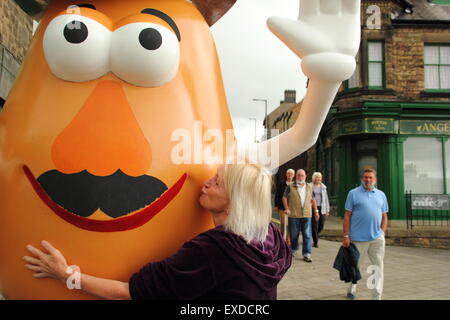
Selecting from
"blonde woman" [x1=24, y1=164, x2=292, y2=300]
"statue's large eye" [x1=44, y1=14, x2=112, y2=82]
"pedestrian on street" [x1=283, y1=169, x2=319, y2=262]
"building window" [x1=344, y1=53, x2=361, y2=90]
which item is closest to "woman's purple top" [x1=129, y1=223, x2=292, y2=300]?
"blonde woman" [x1=24, y1=164, x2=292, y2=300]

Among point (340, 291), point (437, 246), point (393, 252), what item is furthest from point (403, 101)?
point (340, 291)

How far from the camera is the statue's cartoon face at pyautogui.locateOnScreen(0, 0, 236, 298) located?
1.70m

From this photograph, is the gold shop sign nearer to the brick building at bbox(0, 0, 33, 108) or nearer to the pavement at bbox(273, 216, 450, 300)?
the pavement at bbox(273, 216, 450, 300)

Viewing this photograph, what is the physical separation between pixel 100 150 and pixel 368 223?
3.48 m

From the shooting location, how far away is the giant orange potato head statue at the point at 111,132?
1697mm

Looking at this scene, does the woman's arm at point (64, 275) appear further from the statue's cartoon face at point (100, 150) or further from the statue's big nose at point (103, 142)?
the statue's big nose at point (103, 142)

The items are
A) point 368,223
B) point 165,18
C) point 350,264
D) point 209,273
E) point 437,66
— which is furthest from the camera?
point 437,66

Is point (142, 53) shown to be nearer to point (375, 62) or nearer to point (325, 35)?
point (325, 35)

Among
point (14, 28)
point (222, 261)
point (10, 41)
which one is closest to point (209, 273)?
point (222, 261)

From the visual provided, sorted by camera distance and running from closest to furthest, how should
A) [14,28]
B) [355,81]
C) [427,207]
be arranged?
[14,28] → [427,207] → [355,81]

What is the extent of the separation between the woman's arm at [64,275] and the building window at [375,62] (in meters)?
12.5

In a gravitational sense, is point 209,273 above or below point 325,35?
below

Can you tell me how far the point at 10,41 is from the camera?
7.46m

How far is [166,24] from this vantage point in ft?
6.25
